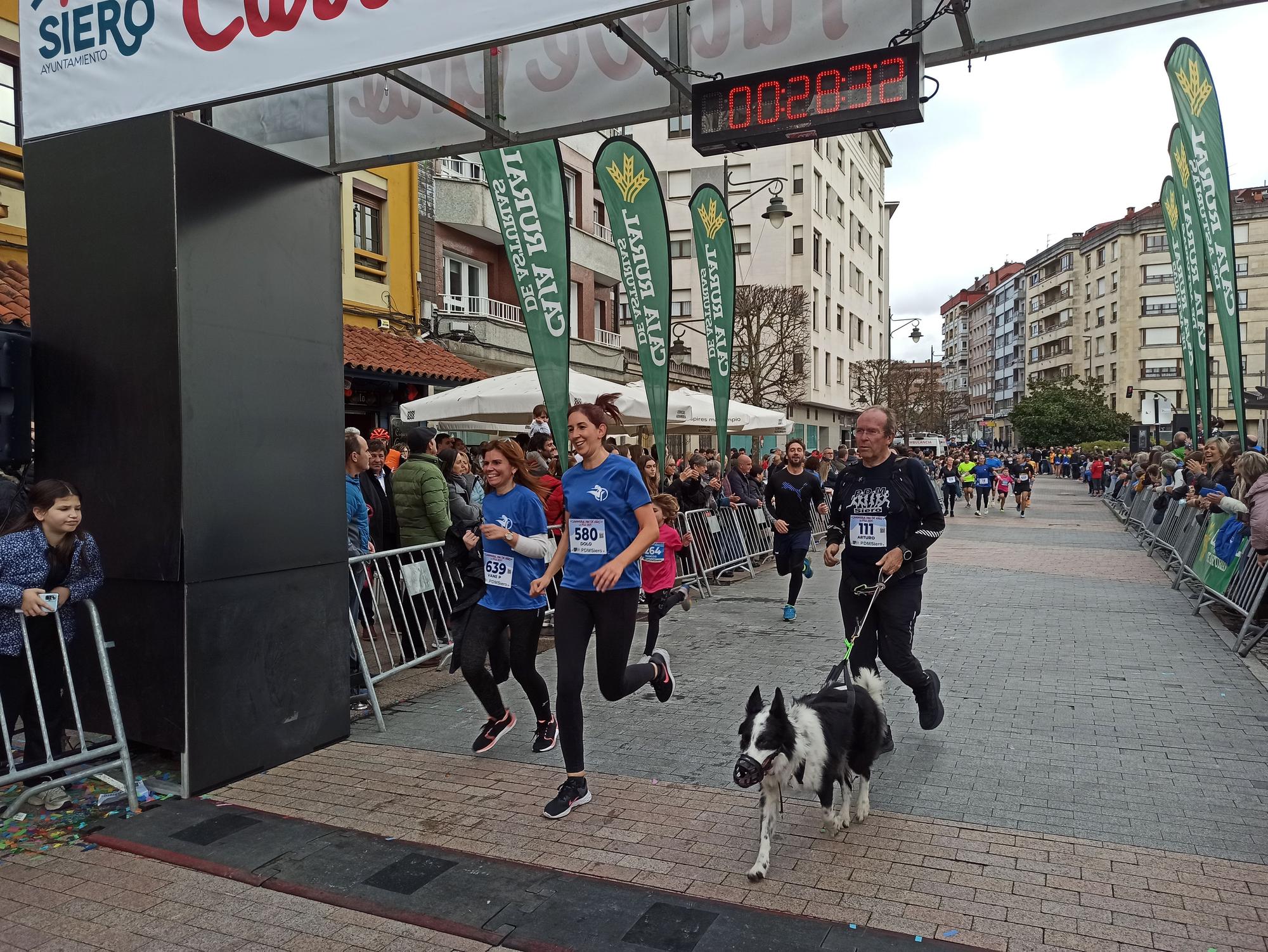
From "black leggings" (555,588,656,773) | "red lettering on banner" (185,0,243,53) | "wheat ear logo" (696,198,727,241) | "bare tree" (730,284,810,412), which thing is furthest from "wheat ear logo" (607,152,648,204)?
"bare tree" (730,284,810,412)

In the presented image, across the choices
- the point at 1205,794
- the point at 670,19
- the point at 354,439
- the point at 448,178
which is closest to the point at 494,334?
the point at 448,178

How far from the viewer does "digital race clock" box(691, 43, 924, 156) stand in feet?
15.9

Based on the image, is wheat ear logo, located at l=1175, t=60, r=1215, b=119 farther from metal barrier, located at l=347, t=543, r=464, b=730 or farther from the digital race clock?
metal barrier, located at l=347, t=543, r=464, b=730

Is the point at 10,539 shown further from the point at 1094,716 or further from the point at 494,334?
the point at 494,334

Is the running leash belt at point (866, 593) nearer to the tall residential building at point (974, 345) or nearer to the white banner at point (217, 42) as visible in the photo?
the white banner at point (217, 42)

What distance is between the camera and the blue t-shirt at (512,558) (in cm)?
520

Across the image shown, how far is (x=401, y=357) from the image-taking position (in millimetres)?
16328

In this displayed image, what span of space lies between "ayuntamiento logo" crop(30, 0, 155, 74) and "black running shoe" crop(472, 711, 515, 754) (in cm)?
421

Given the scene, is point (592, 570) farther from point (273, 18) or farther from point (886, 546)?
point (273, 18)

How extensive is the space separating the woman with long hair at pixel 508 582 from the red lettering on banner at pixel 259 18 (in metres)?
2.30

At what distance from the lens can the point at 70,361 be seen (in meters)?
5.17

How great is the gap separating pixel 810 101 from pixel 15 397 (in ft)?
15.2

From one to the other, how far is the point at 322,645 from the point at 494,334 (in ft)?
51.5

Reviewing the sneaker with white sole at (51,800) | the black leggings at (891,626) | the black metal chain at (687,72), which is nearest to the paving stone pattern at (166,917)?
the sneaker with white sole at (51,800)
